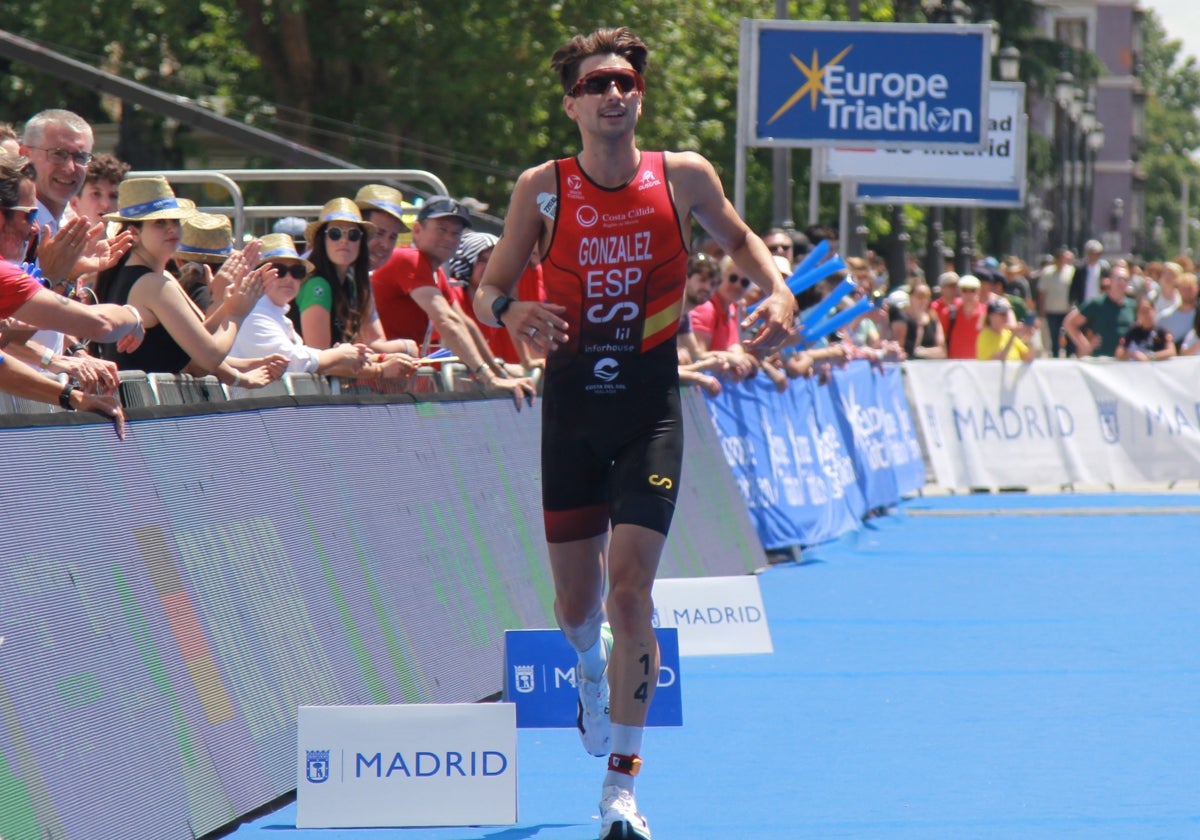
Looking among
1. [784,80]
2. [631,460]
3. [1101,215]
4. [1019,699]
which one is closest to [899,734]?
[1019,699]

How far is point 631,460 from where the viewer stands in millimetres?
5934

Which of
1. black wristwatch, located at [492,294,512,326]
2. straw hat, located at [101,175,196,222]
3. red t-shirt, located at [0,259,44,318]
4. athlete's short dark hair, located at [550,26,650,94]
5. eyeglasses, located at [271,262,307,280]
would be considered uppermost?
athlete's short dark hair, located at [550,26,650,94]

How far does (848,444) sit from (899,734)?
9.34 metres

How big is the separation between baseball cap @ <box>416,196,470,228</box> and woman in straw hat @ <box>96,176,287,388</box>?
235cm

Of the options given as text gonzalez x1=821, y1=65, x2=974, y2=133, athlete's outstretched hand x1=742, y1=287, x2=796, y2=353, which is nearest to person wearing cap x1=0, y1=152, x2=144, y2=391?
athlete's outstretched hand x1=742, y1=287, x2=796, y2=353

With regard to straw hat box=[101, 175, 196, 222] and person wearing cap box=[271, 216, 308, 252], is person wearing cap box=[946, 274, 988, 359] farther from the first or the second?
straw hat box=[101, 175, 196, 222]

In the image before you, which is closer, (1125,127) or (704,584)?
(704,584)

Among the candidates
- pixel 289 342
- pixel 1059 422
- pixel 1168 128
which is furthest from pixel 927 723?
pixel 1168 128

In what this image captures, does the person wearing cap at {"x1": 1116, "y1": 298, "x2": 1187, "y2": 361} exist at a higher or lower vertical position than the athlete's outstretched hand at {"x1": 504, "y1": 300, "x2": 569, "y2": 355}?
lower

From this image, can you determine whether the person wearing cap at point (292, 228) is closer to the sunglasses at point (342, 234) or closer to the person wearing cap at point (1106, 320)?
the sunglasses at point (342, 234)

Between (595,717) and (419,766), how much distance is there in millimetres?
692

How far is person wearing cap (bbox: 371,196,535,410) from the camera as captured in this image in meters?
9.66

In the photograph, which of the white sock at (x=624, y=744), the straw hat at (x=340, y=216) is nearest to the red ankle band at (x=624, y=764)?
the white sock at (x=624, y=744)

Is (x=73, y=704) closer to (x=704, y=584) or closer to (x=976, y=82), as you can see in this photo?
(x=704, y=584)
